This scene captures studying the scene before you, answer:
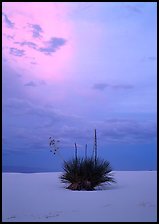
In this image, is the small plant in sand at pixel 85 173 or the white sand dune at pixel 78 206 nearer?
the white sand dune at pixel 78 206

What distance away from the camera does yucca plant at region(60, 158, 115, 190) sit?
1013 cm

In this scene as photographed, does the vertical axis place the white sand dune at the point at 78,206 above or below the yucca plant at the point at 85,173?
below

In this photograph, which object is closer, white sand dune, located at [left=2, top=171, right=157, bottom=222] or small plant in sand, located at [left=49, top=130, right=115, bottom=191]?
white sand dune, located at [left=2, top=171, right=157, bottom=222]

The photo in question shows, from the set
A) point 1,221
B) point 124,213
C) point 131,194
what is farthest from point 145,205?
point 1,221

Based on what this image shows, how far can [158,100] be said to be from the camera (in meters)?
7.09

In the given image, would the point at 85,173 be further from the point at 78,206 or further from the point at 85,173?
the point at 78,206

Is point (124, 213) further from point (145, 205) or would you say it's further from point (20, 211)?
point (20, 211)

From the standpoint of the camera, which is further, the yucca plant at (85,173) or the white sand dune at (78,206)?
the yucca plant at (85,173)

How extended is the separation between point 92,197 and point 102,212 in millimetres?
1885

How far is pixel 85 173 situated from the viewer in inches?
403

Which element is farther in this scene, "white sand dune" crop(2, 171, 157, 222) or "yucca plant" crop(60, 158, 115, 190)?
"yucca plant" crop(60, 158, 115, 190)

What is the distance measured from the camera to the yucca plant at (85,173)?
10.1 metres

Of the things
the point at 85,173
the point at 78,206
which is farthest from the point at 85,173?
the point at 78,206

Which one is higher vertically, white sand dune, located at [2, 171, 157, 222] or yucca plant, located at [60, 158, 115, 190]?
yucca plant, located at [60, 158, 115, 190]
